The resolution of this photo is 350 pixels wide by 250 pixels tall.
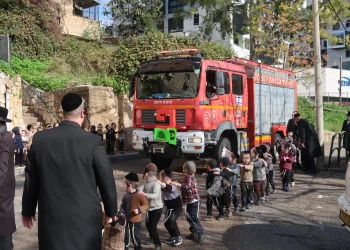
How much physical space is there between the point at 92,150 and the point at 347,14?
797 inches

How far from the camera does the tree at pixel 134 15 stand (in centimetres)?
2603

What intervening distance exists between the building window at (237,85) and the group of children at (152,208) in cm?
582

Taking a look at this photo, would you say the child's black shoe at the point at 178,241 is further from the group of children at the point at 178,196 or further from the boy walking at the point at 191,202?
the boy walking at the point at 191,202

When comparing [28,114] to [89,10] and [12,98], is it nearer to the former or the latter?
[12,98]

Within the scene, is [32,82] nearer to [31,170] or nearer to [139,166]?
[139,166]

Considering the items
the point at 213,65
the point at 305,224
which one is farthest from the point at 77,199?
the point at 213,65

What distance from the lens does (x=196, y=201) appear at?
579cm

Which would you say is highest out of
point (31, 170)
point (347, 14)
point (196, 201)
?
point (347, 14)

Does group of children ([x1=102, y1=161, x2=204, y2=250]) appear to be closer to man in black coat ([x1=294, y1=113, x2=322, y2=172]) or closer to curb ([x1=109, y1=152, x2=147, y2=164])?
man in black coat ([x1=294, y1=113, x2=322, y2=172])

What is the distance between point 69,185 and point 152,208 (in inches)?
95.5

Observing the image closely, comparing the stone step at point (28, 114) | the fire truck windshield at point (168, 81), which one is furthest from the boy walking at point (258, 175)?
the stone step at point (28, 114)

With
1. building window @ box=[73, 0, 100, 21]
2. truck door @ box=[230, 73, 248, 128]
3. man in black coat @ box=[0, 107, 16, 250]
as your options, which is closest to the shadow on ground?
man in black coat @ box=[0, 107, 16, 250]

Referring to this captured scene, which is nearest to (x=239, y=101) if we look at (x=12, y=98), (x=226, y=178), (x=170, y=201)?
(x=226, y=178)

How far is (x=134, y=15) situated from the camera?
2633 centimetres
